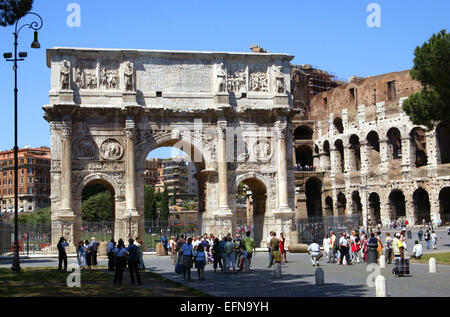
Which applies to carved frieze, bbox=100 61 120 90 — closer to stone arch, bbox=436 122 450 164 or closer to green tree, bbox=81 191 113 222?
stone arch, bbox=436 122 450 164

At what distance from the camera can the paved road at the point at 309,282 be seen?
14438mm

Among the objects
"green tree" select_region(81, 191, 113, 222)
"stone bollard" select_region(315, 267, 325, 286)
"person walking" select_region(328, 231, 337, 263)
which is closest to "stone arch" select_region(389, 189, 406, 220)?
"green tree" select_region(81, 191, 113, 222)

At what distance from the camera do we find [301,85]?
67250mm

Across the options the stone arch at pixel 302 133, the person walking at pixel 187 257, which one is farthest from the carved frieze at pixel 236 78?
the stone arch at pixel 302 133

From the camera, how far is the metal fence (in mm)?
33656

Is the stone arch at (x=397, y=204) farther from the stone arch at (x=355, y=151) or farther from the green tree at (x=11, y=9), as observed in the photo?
the green tree at (x=11, y=9)

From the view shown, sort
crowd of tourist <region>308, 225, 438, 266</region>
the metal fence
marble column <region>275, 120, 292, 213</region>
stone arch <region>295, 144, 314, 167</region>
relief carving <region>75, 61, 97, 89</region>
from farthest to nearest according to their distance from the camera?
stone arch <region>295, 144, 314, 167</region>
the metal fence
marble column <region>275, 120, 292, 213</region>
relief carving <region>75, 61, 97, 89</region>
crowd of tourist <region>308, 225, 438, 266</region>

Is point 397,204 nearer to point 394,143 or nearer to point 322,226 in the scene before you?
point 394,143

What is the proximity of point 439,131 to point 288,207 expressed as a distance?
25.8 meters

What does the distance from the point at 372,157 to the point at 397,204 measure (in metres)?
4.84

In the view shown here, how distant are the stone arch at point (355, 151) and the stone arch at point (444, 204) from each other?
9.40 m

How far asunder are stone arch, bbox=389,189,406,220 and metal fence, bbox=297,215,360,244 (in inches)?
922
